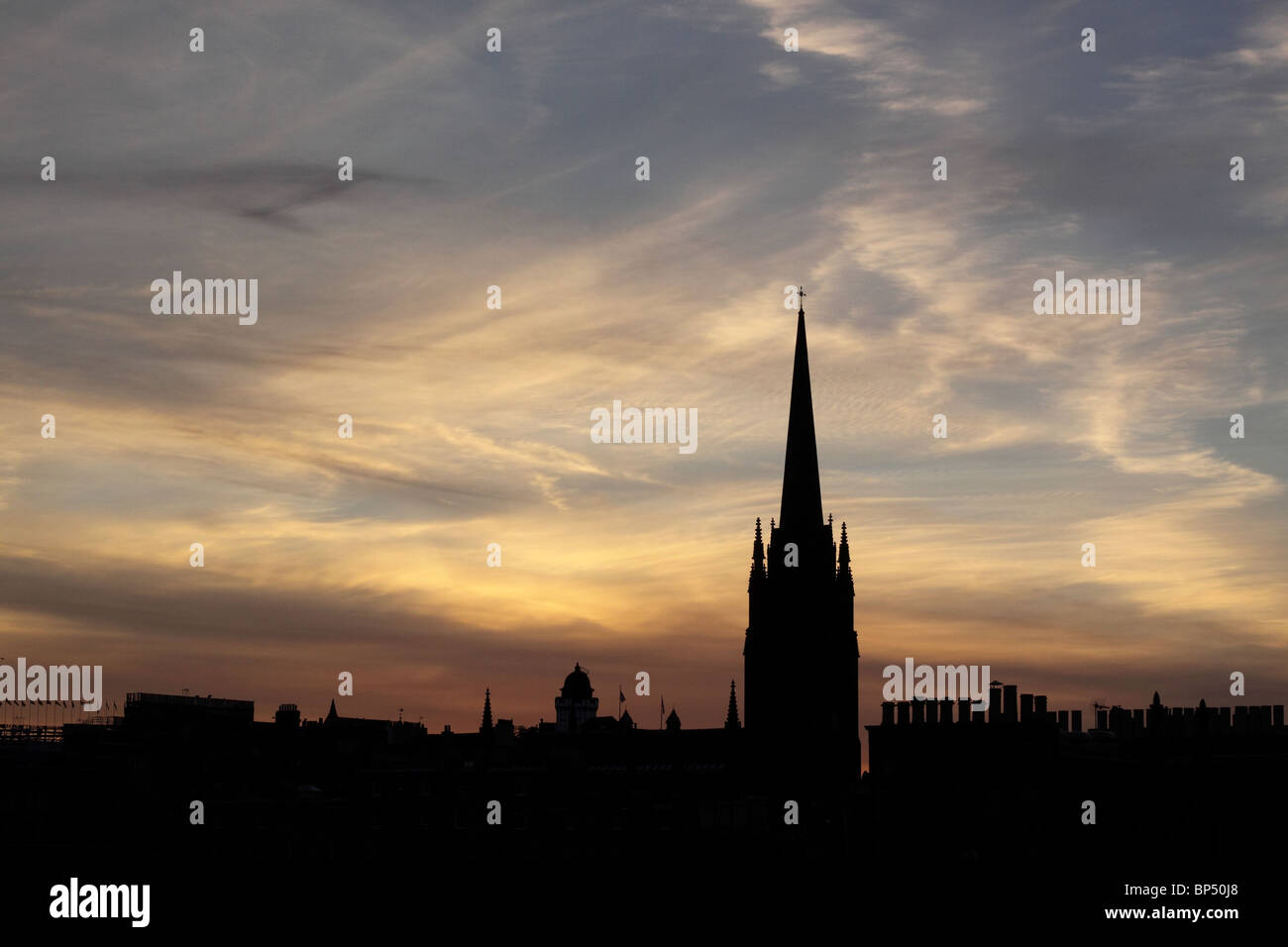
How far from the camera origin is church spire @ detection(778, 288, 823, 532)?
499 feet

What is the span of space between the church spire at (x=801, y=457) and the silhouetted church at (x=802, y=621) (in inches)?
3.3

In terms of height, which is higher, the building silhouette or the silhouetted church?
the silhouetted church

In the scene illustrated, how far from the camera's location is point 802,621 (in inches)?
5773

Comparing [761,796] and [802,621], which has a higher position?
[802,621]

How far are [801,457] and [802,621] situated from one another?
48.4 feet

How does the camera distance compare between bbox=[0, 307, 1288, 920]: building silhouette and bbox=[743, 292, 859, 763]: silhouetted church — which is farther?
bbox=[743, 292, 859, 763]: silhouetted church

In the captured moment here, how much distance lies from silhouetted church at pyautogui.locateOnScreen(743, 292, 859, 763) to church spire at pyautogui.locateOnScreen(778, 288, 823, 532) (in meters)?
0.08

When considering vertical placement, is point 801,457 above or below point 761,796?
above

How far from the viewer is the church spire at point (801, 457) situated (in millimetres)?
152125
